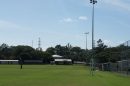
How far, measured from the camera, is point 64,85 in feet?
84.3

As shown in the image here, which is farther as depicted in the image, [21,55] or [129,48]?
[21,55]

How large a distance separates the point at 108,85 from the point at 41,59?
168m

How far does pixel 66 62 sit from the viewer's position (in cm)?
19862

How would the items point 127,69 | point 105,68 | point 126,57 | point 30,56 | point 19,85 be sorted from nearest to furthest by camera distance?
point 19,85 → point 127,69 → point 126,57 → point 105,68 → point 30,56

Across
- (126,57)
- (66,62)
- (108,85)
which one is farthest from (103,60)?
(108,85)

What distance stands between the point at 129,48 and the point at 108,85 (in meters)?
23.7

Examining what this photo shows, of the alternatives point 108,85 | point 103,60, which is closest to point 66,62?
point 103,60

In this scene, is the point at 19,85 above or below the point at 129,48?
below

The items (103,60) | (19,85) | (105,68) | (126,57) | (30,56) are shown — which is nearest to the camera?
(19,85)

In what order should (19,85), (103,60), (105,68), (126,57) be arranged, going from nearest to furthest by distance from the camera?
(19,85)
(126,57)
(105,68)
(103,60)

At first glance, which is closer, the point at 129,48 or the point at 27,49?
the point at 129,48

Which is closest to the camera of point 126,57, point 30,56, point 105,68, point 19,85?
point 19,85

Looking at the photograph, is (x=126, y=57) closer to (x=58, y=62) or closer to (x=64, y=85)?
(x=64, y=85)

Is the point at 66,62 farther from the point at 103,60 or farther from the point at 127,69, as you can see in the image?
the point at 127,69
